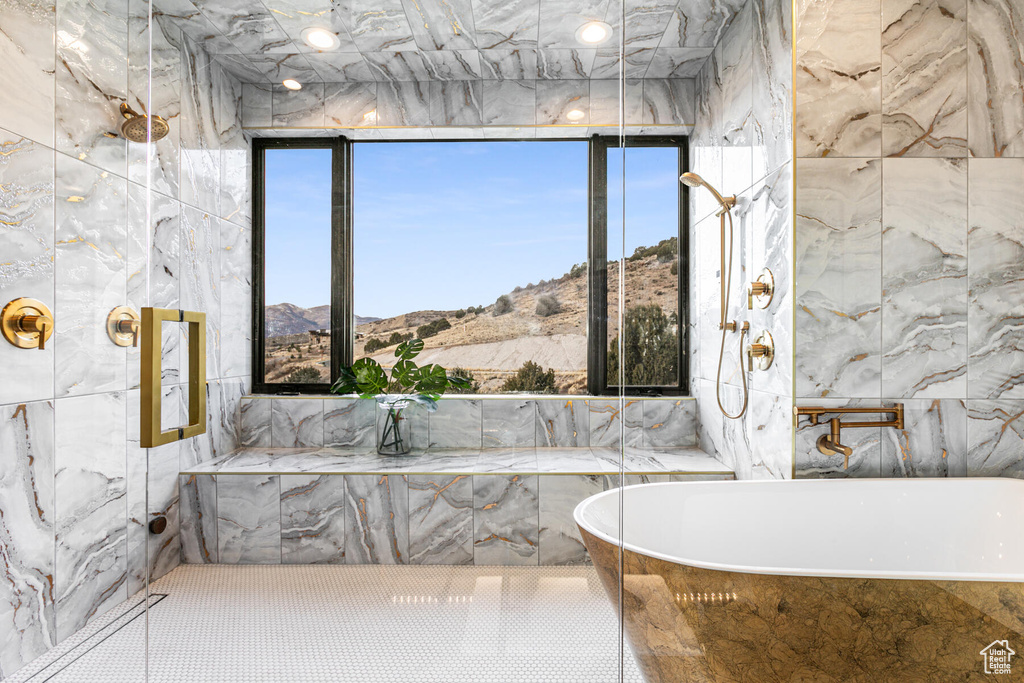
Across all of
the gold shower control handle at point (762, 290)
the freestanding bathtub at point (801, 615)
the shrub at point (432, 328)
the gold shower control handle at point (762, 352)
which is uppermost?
the gold shower control handle at point (762, 290)

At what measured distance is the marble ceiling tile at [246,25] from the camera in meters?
1.66

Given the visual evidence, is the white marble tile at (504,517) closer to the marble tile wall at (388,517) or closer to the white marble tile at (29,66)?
the marble tile wall at (388,517)

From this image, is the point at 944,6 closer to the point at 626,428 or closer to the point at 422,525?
the point at 626,428

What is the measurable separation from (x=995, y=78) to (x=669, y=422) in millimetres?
1766

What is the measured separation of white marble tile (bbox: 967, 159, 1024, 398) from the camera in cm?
181

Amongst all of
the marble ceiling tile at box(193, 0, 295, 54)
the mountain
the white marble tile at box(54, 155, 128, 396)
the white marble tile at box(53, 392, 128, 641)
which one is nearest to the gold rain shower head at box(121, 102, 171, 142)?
the white marble tile at box(54, 155, 128, 396)

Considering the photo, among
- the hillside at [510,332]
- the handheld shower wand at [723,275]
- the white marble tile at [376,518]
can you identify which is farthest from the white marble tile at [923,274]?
the white marble tile at [376,518]

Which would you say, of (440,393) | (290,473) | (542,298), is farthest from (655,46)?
(290,473)

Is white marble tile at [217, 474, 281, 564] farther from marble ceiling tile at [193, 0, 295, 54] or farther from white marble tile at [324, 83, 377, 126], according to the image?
marble ceiling tile at [193, 0, 295, 54]

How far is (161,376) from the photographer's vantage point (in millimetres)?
1626

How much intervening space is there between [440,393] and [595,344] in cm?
58

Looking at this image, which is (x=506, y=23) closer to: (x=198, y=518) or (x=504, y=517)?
(x=504, y=517)

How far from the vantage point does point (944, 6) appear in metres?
1.81

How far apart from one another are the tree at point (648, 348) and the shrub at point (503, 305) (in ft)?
1.25
